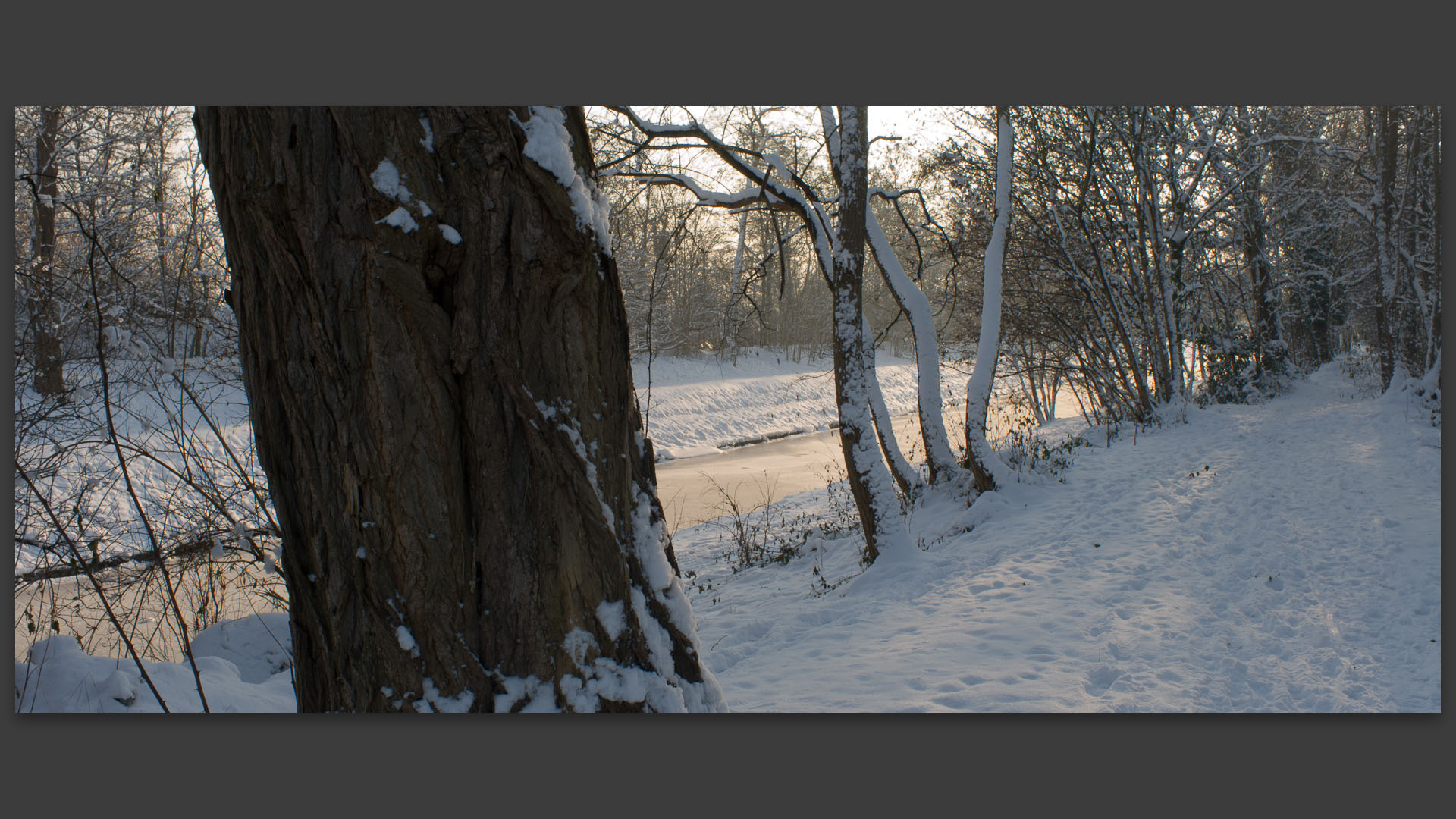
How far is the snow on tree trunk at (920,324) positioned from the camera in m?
6.48

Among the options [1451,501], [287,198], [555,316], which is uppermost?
[287,198]

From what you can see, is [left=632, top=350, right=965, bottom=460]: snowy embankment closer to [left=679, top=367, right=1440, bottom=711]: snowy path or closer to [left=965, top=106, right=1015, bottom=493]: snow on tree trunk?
[left=965, top=106, right=1015, bottom=493]: snow on tree trunk

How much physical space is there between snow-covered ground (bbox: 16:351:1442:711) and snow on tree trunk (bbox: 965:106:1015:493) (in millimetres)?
274

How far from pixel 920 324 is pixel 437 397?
524 centimetres

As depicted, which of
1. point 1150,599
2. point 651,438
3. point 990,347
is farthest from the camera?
point 990,347

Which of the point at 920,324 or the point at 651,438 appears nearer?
the point at 651,438

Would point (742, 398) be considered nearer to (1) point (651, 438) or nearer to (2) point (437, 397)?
(1) point (651, 438)

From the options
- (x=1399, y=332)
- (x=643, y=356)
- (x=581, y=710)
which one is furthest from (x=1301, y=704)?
(x=643, y=356)

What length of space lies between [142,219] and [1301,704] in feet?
19.0

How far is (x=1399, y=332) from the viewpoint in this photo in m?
6.66

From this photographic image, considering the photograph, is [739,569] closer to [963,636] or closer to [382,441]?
[963,636]

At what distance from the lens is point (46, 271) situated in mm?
3547

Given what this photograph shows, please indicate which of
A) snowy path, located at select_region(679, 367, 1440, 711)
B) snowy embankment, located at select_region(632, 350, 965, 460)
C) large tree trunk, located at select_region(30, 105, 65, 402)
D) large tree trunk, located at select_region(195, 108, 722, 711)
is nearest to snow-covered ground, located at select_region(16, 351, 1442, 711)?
snowy path, located at select_region(679, 367, 1440, 711)

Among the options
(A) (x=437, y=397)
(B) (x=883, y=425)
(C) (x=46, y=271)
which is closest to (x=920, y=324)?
(B) (x=883, y=425)
